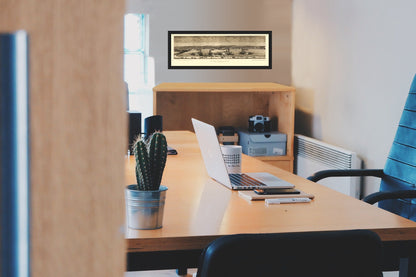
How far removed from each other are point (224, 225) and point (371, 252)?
1.24ft

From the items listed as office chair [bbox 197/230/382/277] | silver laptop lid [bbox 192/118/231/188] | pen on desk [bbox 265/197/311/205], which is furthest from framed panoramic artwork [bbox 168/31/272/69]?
office chair [bbox 197/230/382/277]

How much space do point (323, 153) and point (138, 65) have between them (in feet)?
7.84

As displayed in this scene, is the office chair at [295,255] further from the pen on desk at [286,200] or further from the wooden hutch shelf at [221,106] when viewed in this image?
the wooden hutch shelf at [221,106]

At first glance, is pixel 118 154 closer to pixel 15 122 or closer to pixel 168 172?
pixel 15 122

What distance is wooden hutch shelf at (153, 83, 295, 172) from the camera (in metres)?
4.56

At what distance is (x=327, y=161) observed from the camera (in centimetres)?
398

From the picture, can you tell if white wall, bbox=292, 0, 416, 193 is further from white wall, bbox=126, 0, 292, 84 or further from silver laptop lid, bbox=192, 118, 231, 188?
silver laptop lid, bbox=192, 118, 231, 188

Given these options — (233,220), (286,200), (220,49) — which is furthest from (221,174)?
(220,49)

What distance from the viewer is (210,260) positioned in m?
1.14

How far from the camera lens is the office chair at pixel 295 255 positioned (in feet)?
3.77

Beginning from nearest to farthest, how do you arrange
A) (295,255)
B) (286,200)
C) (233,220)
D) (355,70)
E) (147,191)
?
(295,255) < (147,191) < (233,220) < (286,200) < (355,70)

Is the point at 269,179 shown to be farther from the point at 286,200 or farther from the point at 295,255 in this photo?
the point at 295,255

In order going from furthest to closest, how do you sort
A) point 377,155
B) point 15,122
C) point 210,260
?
point 377,155 < point 210,260 < point 15,122

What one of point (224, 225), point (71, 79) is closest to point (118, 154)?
point (71, 79)
